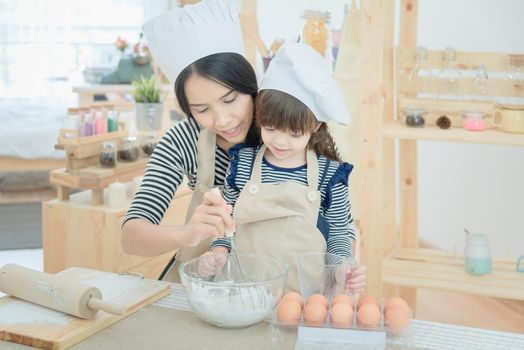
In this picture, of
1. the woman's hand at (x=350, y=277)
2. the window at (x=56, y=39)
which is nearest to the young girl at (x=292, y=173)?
the woman's hand at (x=350, y=277)

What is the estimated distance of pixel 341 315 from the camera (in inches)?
53.1

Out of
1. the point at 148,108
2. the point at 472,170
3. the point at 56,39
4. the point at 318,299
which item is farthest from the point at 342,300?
the point at 56,39

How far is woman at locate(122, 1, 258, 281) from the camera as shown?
170cm

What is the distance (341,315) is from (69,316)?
1.54 feet

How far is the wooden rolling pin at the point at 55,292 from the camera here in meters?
1.40

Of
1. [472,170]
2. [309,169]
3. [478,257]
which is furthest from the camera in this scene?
[472,170]

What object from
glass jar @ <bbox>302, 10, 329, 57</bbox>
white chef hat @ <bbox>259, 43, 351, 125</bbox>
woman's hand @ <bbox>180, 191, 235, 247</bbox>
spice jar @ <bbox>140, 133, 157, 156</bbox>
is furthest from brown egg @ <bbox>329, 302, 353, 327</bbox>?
spice jar @ <bbox>140, 133, 157, 156</bbox>

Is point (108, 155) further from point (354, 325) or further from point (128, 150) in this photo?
point (354, 325)

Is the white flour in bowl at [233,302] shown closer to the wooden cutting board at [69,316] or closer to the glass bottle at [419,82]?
the wooden cutting board at [69,316]

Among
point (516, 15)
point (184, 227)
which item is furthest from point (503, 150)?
point (184, 227)

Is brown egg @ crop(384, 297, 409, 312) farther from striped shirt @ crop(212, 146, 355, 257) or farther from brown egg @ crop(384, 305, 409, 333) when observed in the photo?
striped shirt @ crop(212, 146, 355, 257)

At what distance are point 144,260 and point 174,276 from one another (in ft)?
3.73

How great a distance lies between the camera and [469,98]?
2.77 m

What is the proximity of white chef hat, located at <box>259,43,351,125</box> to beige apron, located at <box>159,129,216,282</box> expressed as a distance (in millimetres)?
245
